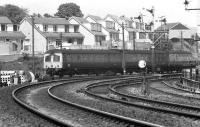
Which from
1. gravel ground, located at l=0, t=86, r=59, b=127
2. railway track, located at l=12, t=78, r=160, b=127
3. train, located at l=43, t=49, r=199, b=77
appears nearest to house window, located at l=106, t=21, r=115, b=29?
train, located at l=43, t=49, r=199, b=77

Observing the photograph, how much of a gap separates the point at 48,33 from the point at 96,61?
4329 centimetres

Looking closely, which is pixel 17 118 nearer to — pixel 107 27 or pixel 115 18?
pixel 107 27

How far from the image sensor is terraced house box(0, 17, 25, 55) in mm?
79131

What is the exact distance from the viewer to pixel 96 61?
1859 inches

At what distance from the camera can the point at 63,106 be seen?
56.6 feet

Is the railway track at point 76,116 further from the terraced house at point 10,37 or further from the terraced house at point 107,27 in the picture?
the terraced house at point 107,27

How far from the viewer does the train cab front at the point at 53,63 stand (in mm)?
45109

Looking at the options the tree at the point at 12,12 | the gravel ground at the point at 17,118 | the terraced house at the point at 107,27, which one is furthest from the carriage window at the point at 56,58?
the tree at the point at 12,12

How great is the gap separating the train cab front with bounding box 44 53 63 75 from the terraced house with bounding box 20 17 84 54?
118 feet

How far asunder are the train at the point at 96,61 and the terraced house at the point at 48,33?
107 ft

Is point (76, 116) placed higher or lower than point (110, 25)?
lower

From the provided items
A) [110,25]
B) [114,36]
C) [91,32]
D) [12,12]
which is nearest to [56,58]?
[91,32]

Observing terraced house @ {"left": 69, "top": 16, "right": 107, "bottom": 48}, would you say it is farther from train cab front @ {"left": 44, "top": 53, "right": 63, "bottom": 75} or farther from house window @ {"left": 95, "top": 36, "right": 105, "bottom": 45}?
train cab front @ {"left": 44, "top": 53, "right": 63, "bottom": 75}

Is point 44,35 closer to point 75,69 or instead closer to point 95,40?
point 95,40
